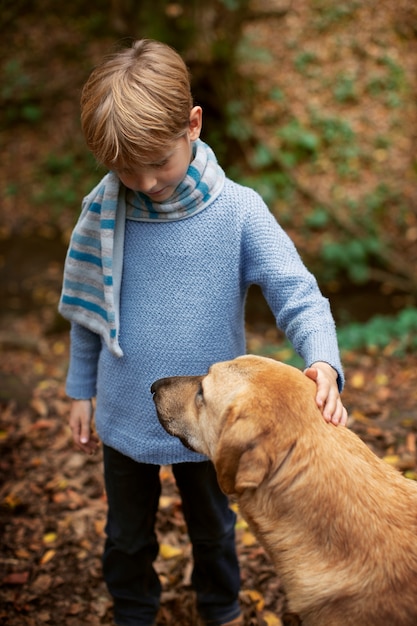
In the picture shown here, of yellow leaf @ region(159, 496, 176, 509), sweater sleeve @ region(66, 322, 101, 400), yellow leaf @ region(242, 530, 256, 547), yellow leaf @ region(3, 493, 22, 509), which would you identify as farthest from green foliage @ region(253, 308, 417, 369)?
sweater sleeve @ region(66, 322, 101, 400)

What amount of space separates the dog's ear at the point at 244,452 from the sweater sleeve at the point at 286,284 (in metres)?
0.39

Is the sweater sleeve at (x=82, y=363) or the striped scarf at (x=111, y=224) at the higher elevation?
the striped scarf at (x=111, y=224)

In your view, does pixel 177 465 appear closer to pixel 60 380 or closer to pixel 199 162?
pixel 199 162

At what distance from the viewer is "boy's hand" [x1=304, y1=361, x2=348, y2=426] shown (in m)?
2.17

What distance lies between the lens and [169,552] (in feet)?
12.6

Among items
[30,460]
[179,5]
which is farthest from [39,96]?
[30,460]

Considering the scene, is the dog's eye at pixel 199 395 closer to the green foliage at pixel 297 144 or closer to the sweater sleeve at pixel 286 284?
the sweater sleeve at pixel 286 284

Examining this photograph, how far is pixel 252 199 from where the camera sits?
255 cm

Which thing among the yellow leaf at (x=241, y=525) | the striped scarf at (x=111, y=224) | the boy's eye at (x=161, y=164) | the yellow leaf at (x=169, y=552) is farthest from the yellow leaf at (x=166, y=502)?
the boy's eye at (x=161, y=164)

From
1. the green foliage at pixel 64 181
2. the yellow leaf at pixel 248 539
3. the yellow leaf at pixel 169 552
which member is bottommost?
the yellow leaf at pixel 169 552

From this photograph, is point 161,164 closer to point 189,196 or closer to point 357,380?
point 189,196

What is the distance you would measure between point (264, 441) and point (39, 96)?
960 centimetres

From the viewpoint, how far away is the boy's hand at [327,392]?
2172 mm

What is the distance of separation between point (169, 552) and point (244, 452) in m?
2.04
